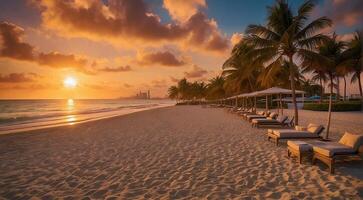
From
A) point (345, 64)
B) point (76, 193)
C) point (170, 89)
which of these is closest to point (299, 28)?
point (76, 193)

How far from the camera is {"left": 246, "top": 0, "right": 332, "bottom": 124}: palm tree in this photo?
41.6ft

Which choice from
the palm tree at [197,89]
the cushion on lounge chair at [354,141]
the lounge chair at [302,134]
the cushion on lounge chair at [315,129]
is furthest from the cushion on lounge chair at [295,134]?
the palm tree at [197,89]

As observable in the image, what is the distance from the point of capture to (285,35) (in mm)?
12492

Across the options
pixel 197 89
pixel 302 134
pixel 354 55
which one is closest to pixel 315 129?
pixel 302 134

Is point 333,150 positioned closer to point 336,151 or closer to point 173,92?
point 336,151

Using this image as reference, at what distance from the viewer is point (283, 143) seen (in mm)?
8531

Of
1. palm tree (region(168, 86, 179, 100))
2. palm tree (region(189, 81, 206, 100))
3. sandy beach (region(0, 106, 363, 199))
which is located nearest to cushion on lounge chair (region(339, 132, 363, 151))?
sandy beach (region(0, 106, 363, 199))

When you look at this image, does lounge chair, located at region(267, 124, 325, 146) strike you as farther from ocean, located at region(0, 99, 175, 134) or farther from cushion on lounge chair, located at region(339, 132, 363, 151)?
ocean, located at region(0, 99, 175, 134)

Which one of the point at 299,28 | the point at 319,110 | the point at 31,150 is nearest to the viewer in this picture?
the point at 31,150

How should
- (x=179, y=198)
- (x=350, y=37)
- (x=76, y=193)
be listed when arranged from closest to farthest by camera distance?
(x=179, y=198) < (x=76, y=193) < (x=350, y=37)

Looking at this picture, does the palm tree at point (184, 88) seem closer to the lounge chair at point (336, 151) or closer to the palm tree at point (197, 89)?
the palm tree at point (197, 89)

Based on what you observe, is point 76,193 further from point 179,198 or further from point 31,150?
point 31,150

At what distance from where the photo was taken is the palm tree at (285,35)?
12.7 meters

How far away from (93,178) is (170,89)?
3346 inches
